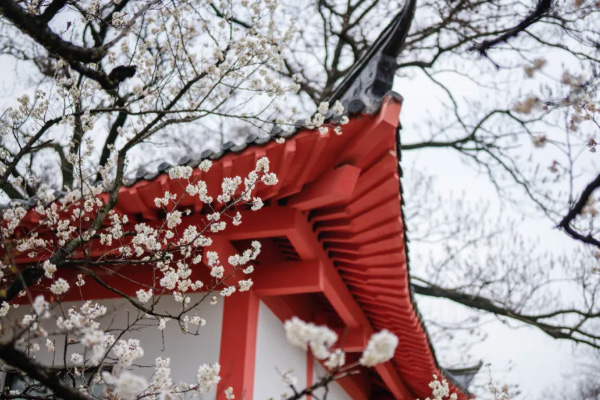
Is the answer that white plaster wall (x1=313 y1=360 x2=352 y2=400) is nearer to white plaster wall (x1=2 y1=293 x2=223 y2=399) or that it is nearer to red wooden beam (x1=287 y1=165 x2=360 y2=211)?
white plaster wall (x1=2 y1=293 x2=223 y2=399)

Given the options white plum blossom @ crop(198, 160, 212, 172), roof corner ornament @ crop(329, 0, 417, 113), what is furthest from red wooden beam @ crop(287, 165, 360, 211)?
white plum blossom @ crop(198, 160, 212, 172)

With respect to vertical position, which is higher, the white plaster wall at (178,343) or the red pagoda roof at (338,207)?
the red pagoda roof at (338,207)

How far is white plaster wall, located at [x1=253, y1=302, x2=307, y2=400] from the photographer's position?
3938 millimetres

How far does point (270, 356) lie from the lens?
414 centimetres

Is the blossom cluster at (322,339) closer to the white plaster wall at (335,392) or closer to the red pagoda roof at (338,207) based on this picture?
the red pagoda roof at (338,207)

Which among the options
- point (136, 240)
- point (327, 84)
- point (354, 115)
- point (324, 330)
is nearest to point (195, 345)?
point (136, 240)

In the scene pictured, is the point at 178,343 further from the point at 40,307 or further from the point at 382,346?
the point at 382,346

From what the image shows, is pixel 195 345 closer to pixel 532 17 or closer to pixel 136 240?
pixel 136 240

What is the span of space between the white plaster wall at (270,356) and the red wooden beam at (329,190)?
0.89 m

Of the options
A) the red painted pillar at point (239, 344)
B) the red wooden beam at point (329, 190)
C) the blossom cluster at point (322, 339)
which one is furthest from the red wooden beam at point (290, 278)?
the blossom cluster at point (322, 339)

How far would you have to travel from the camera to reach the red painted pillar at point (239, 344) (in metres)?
3.66

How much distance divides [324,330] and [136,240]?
6.22ft

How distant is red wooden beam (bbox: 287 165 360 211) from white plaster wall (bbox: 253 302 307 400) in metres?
0.89

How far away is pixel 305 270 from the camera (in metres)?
4.06
